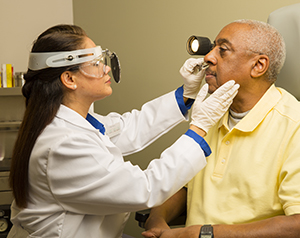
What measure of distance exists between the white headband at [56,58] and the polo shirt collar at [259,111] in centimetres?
65

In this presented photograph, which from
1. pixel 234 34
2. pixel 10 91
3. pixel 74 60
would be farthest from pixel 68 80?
pixel 10 91

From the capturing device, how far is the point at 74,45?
4.44ft

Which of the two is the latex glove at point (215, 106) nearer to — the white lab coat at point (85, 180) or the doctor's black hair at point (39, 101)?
the white lab coat at point (85, 180)

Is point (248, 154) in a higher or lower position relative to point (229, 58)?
lower

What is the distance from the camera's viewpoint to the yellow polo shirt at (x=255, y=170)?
3.92 feet

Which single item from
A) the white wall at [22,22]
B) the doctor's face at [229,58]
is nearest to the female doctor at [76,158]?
the doctor's face at [229,58]

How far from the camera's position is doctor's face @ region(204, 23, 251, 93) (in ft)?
4.57

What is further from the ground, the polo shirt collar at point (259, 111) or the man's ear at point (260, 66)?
the man's ear at point (260, 66)

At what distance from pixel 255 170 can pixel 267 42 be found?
1.66 ft

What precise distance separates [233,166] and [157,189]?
0.33 m

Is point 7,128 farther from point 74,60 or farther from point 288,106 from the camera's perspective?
point 288,106

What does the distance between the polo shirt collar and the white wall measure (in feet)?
7.38

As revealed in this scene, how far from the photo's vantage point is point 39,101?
1312 mm

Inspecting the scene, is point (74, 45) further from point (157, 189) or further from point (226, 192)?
point (226, 192)
